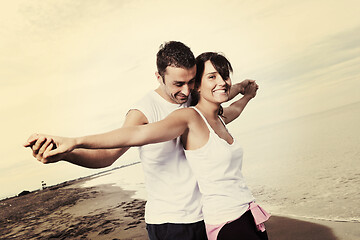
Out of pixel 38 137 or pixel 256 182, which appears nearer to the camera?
pixel 38 137

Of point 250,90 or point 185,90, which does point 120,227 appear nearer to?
point 250,90

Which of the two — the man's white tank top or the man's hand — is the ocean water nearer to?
the man's white tank top

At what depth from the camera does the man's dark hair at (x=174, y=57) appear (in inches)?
75.6

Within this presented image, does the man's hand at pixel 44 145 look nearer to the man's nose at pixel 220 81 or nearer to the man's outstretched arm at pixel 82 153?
the man's outstretched arm at pixel 82 153

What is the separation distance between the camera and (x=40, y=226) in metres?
6.95

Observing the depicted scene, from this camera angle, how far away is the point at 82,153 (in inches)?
59.7

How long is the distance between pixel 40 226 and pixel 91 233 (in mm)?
2249

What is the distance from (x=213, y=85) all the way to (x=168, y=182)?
61 centimetres

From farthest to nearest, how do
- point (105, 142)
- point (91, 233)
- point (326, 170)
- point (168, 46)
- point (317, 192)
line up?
point (326, 170)
point (317, 192)
point (91, 233)
point (168, 46)
point (105, 142)


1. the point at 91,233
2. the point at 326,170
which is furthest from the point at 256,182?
the point at 91,233

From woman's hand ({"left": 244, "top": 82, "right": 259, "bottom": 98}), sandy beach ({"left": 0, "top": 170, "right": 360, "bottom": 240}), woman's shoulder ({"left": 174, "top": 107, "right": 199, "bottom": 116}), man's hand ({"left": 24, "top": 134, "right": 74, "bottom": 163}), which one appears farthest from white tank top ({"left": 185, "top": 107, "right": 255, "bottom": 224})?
sandy beach ({"left": 0, "top": 170, "right": 360, "bottom": 240})

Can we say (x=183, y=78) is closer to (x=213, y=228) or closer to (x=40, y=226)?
(x=213, y=228)

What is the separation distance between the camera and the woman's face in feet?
6.28

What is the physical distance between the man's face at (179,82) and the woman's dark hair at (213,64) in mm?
43
